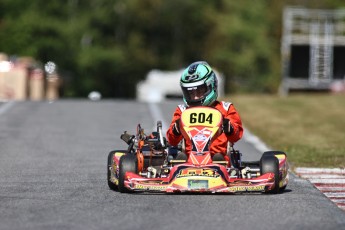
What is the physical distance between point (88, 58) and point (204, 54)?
509 inches

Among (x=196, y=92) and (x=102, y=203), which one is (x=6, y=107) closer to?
(x=196, y=92)

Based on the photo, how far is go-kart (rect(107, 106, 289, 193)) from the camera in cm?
1162

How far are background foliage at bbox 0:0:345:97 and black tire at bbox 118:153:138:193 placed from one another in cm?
5478

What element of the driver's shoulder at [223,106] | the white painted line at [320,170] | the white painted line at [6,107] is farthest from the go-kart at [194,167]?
the white painted line at [6,107]

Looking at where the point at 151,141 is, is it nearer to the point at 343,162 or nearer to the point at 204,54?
the point at 343,162

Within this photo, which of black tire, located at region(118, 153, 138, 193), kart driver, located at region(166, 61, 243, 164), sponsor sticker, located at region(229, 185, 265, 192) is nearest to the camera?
sponsor sticker, located at region(229, 185, 265, 192)

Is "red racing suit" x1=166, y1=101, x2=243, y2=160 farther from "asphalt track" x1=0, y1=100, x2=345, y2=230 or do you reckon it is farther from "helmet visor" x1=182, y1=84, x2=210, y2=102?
"asphalt track" x1=0, y1=100, x2=345, y2=230

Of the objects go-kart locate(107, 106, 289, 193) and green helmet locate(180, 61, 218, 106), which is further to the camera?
green helmet locate(180, 61, 218, 106)

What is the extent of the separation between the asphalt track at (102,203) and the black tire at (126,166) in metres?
0.10

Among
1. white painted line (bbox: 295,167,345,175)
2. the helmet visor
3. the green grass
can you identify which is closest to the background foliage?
the green grass

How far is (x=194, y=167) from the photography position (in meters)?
11.8

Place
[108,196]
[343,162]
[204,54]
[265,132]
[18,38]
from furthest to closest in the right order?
[204,54] < [18,38] < [265,132] < [343,162] < [108,196]

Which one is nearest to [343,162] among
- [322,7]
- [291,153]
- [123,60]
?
[291,153]

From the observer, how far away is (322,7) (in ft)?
281
